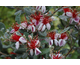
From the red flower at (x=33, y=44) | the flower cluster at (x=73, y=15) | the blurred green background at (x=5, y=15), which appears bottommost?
the red flower at (x=33, y=44)

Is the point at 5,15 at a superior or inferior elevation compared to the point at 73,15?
superior

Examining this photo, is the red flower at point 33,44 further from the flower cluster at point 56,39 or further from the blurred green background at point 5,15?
the blurred green background at point 5,15

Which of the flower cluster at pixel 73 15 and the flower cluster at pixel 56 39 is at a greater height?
the flower cluster at pixel 73 15

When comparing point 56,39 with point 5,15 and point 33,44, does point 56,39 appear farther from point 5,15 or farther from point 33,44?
point 5,15

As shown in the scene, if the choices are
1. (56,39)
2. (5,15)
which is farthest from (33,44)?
(5,15)

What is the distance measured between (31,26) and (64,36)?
0.86 ft

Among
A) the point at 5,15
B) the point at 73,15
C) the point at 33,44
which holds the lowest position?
the point at 33,44

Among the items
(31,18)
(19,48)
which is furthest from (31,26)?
(19,48)

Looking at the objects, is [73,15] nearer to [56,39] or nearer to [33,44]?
[56,39]

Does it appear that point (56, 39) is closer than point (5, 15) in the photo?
Yes

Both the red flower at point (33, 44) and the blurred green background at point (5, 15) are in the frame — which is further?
the blurred green background at point (5, 15)

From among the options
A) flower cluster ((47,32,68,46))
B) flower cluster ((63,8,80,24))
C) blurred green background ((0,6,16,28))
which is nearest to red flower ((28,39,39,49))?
flower cluster ((47,32,68,46))

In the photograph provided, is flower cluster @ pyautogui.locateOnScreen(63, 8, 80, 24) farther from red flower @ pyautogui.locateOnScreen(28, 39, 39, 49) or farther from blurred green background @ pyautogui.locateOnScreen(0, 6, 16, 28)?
blurred green background @ pyautogui.locateOnScreen(0, 6, 16, 28)

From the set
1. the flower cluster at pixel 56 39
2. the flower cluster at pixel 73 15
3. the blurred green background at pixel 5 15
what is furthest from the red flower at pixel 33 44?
the blurred green background at pixel 5 15
